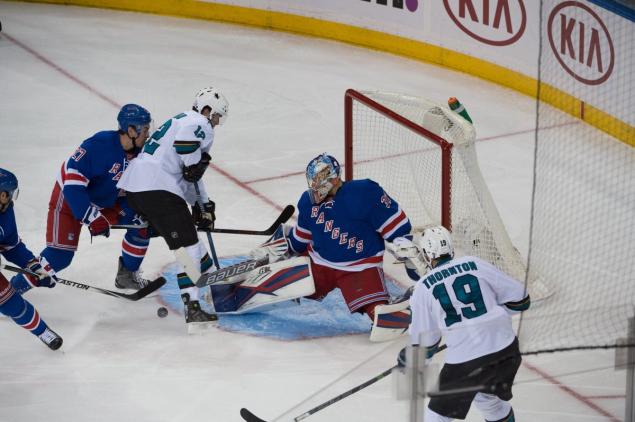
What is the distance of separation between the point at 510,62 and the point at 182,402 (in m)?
4.49

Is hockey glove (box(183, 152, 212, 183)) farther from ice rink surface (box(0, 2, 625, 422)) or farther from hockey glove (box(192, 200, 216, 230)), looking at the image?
ice rink surface (box(0, 2, 625, 422))

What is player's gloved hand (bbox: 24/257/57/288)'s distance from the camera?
5059mm

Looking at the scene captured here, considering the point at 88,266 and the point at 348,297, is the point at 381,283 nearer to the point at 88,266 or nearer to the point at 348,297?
the point at 348,297

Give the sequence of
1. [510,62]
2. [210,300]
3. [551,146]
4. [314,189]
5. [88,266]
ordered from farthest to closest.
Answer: [510,62], [551,146], [88,266], [210,300], [314,189]

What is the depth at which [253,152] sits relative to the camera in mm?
7504

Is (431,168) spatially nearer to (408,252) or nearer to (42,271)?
(408,252)

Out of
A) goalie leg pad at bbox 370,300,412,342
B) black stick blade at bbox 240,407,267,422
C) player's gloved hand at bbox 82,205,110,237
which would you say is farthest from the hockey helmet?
black stick blade at bbox 240,407,267,422

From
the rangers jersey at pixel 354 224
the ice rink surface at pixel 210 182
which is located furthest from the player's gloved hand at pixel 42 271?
the rangers jersey at pixel 354 224

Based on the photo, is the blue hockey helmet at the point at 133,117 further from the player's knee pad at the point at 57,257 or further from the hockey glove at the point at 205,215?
the player's knee pad at the point at 57,257

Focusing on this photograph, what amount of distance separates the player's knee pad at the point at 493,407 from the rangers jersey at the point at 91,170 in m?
2.14

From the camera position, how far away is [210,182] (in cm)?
696

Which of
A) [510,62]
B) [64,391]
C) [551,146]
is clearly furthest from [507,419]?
[510,62]

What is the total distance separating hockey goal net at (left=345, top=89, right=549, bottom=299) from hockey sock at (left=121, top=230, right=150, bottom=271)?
114 cm

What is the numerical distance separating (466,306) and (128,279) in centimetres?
229
